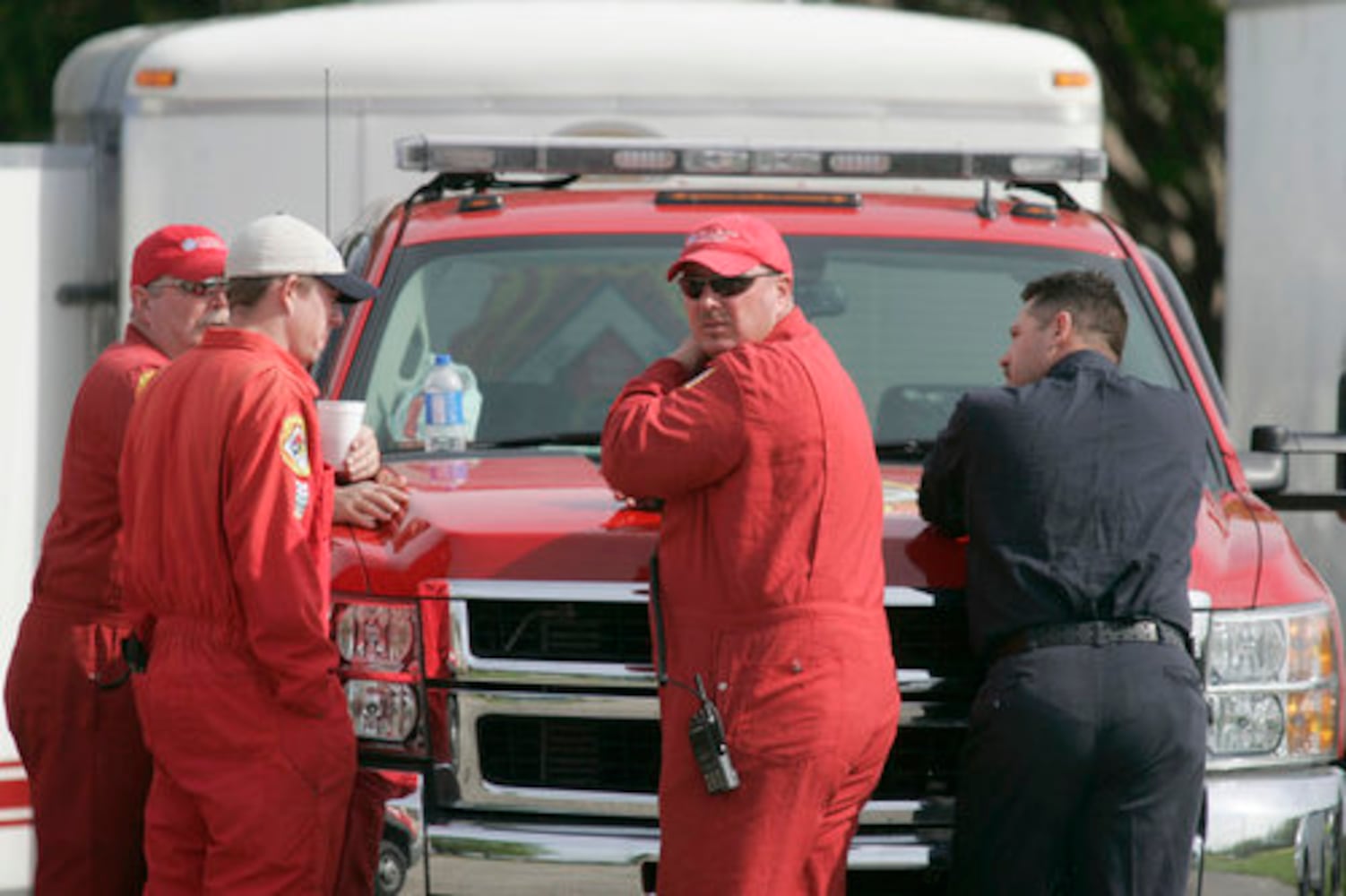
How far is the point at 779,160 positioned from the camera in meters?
6.27

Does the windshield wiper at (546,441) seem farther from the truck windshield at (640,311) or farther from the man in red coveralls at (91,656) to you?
the man in red coveralls at (91,656)

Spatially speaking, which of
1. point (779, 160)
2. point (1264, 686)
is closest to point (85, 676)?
point (779, 160)

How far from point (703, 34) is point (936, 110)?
2.99ft

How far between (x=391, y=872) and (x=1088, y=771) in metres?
1.34

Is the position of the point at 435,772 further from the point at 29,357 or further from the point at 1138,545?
the point at 29,357

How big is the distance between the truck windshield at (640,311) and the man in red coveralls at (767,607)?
56.8 inches

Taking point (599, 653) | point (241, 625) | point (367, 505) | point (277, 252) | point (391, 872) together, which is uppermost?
point (277, 252)

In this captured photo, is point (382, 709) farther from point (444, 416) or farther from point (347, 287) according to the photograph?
point (444, 416)

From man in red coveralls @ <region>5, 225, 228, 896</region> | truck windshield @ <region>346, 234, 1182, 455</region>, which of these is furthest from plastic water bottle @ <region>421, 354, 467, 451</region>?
man in red coveralls @ <region>5, 225, 228, 896</region>

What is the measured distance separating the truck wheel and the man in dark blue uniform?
1.06m

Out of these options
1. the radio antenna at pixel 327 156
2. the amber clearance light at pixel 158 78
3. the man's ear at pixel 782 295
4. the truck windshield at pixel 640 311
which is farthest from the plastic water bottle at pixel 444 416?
the amber clearance light at pixel 158 78

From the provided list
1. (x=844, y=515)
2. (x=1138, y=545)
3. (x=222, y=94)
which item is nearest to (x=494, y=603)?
(x=844, y=515)

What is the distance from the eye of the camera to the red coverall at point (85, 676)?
18.3 ft

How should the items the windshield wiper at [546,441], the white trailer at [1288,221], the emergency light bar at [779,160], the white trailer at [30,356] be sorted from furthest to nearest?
the white trailer at [1288,221], the white trailer at [30,356], the emergency light bar at [779,160], the windshield wiper at [546,441]
